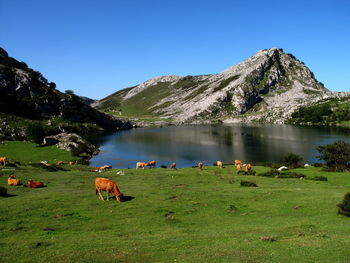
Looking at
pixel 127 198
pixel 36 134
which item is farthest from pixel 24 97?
pixel 127 198

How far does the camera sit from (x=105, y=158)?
98.4 m

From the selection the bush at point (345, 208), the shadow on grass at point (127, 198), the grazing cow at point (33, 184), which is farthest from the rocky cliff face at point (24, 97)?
the bush at point (345, 208)

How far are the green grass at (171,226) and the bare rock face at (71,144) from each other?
66.5 metres

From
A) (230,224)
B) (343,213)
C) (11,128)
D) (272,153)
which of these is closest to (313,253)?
(230,224)

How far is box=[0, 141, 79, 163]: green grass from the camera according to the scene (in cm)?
8256

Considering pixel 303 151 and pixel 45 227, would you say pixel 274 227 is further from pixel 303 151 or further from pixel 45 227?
pixel 303 151

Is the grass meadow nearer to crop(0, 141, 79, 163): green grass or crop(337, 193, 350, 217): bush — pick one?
crop(337, 193, 350, 217): bush

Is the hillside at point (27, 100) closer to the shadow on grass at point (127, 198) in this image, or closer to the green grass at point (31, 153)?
the green grass at point (31, 153)

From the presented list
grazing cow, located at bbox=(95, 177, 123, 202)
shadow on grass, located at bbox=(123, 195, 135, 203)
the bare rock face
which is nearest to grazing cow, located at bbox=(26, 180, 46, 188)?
grazing cow, located at bbox=(95, 177, 123, 202)

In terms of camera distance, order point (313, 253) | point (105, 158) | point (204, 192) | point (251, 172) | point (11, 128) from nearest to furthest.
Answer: point (313, 253) → point (204, 192) → point (251, 172) → point (105, 158) → point (11, 128)

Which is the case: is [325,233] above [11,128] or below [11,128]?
below

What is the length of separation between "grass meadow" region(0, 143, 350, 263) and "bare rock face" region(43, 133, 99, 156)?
66.4 meters

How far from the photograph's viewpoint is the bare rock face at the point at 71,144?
98812 mm

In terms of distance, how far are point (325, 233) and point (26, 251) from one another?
1765cm
